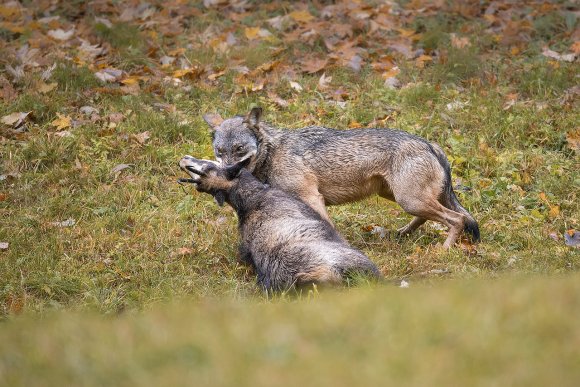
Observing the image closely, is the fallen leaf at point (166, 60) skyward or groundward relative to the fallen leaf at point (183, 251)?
groundward

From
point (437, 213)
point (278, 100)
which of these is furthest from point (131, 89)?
point (437, 213)

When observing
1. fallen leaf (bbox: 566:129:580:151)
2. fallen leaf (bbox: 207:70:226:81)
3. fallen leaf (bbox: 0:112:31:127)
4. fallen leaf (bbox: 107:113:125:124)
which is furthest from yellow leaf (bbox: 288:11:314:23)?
fallen leaf (bbox: 566:129:580:151)

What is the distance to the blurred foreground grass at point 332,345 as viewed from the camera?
3750mm

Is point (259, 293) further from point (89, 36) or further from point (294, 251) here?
point (89, 36)

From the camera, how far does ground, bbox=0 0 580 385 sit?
4.41 m

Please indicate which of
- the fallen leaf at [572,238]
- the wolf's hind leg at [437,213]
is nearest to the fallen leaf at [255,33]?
the wolf's hind leg at [437,213]

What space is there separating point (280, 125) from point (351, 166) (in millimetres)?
2809

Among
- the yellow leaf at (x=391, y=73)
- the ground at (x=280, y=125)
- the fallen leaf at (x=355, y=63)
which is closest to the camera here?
the ground at (x=280, y=125)

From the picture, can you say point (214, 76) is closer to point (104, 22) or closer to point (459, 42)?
point (104, 22)

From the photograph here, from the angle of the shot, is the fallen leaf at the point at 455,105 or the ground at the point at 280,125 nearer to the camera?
the ground at the point at 280,125

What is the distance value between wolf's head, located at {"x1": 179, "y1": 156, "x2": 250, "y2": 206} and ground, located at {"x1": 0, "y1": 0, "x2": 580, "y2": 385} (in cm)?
62

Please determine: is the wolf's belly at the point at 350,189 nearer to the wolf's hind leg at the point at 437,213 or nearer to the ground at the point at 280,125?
the wolf's hind leg at the point at 437,213

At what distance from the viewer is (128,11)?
15023mm

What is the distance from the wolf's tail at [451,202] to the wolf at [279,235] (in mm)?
1645
